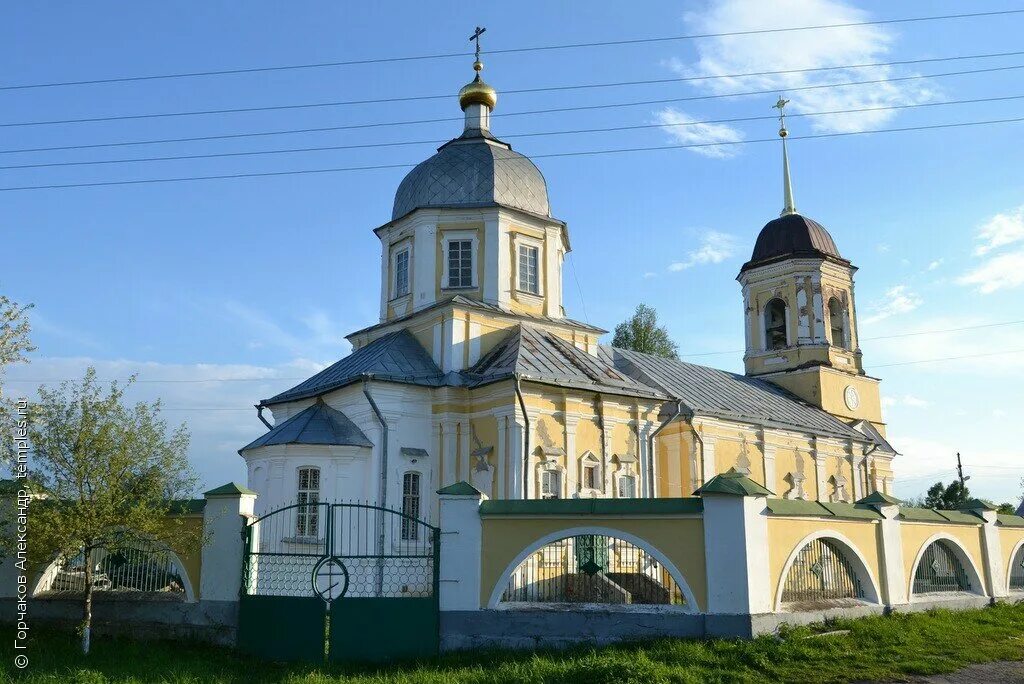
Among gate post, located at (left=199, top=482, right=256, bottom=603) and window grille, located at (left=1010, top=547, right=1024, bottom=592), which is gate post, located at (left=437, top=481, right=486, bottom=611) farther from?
window grille, located at (left=1010, top=547, right=1024, bottom=592)

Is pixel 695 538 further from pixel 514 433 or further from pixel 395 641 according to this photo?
pixel 514 433

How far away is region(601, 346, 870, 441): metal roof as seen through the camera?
71.5 feet

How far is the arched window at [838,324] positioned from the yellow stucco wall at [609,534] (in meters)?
20.9

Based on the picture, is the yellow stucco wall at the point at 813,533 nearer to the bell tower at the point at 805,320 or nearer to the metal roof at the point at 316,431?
the metal roof at the point at 316,431

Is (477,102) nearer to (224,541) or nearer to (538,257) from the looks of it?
(538,257)

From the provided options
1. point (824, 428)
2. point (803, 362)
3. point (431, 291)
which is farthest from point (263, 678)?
point (803, 362)

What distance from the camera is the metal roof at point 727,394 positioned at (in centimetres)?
2180

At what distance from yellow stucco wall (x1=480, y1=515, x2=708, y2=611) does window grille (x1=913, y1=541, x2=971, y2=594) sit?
4924 millimetres

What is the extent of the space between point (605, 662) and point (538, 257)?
12.5m

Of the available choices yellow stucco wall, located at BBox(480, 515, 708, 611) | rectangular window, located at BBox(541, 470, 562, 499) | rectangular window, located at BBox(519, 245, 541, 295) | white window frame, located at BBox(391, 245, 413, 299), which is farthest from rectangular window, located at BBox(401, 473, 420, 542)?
yellow stucco wall, located at BBox(480, 515, 708, 611)

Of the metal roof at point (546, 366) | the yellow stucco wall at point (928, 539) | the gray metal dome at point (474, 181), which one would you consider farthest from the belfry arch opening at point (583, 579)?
the gray metal dome at point (474, 181)

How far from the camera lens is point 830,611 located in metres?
10.9

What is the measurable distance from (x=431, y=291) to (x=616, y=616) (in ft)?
34.5

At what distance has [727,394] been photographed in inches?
956
